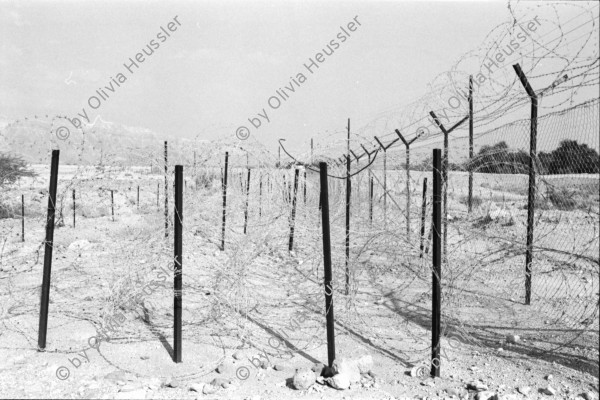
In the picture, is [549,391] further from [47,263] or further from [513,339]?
[47,263]

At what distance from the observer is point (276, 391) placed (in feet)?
11.7

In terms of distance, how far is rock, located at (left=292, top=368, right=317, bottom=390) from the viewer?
11.6ft

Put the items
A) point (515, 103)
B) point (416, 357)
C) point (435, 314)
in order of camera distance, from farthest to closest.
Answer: point (515, 103)
point (416, 357)
point (435, 314)

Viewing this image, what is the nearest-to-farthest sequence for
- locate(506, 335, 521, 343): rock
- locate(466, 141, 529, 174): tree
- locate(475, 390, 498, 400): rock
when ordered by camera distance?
locate(475, 390, 498, 400): rock < locate(506, 335, 521, 343): rock < locate(466, 141, 529, 174): tree

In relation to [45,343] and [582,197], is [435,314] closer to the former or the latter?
[582,197]

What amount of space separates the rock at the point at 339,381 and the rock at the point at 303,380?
117 millimetres

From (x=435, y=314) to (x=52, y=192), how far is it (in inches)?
125

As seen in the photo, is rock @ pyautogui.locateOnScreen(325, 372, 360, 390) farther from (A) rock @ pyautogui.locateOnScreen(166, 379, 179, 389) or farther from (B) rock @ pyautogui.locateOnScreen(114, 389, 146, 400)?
(B) rock @ pyautogui.locateOnScreen(114, 389, 146, 400)

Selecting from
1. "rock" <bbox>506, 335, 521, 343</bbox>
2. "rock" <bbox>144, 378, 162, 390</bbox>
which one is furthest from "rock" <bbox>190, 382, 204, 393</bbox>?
"rock" <bbox>506, 335, 521, 343</bbox>

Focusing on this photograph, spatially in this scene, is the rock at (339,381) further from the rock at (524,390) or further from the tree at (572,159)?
the tree at (572,159)

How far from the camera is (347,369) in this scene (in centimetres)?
369

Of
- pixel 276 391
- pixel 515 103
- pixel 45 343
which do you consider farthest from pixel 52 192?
pixel 515 103

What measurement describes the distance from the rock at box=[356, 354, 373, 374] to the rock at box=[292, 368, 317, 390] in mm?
381

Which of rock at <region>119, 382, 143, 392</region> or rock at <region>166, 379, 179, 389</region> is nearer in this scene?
rock at <region>119, 382, 143, 392</region>
